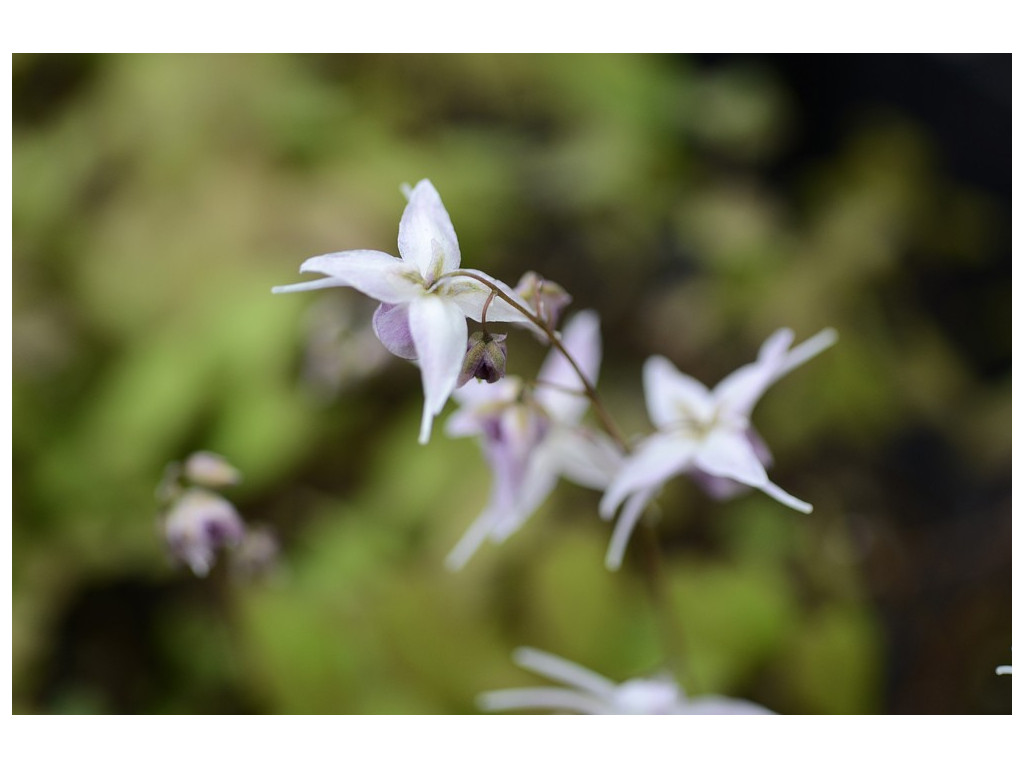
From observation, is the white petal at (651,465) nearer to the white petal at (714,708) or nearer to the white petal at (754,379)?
the white petal at (754,379)

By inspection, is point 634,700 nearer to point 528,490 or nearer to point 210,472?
point 528,490

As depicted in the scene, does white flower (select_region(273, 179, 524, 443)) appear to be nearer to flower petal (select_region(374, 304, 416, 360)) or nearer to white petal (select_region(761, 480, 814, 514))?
flower petal (select_region(374, 304, 416, 360))

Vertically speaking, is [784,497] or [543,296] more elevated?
[543,296]

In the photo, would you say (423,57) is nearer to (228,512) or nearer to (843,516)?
(843,516)

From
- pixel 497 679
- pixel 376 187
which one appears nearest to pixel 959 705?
pixel 497 679

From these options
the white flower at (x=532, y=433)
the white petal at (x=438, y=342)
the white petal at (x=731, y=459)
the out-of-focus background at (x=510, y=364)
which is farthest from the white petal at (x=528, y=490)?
the out-of-focus background at (x=510, y=364)

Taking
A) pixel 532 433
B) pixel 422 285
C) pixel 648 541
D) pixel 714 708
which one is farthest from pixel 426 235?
pixel 714 708
